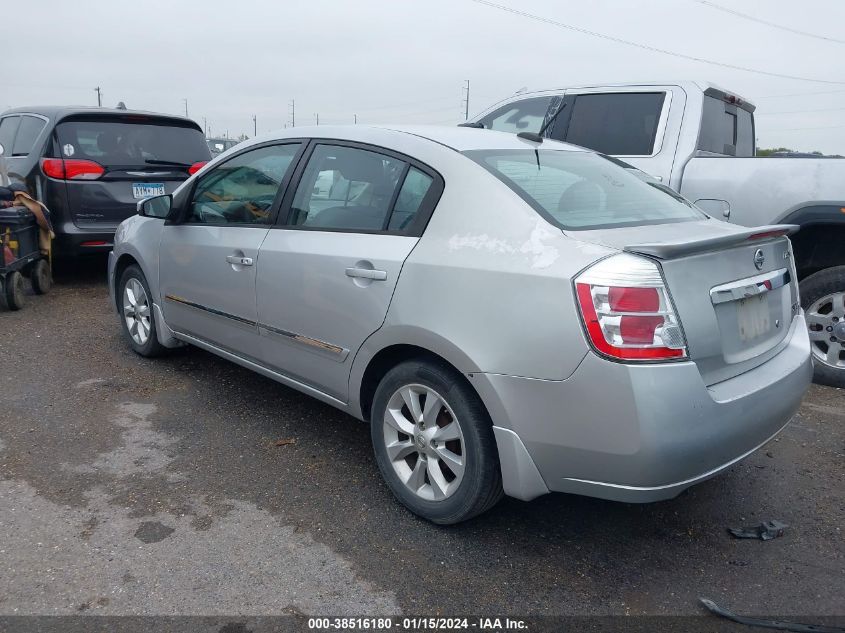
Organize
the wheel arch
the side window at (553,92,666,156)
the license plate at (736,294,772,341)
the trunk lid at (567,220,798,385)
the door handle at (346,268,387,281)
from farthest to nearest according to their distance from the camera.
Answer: the side window at (553,92,666,156) → the wheel arch → the door handle at (346,268,387,281) → the license plate at (736,294,772,341) → the trunk lid at (567,220,798,385)

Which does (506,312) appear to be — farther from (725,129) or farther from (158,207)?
(725,129)

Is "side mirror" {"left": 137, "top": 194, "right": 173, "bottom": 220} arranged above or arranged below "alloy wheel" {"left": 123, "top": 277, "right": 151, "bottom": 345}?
above

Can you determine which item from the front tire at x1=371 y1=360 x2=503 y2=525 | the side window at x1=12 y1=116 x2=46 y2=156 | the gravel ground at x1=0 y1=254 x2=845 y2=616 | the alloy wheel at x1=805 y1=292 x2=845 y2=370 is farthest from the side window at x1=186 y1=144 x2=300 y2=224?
the side window at x1=12 y1=116 x2=46 y2=156

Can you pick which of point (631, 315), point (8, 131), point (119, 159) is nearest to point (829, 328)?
point (631, 315)

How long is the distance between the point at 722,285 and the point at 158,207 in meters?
3.45

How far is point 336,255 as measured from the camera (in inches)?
132

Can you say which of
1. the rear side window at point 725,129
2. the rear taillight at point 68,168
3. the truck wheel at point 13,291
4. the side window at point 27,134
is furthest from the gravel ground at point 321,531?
the side window at point 27,134

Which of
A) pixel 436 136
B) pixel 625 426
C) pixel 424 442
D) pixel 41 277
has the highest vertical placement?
pixel 436 136

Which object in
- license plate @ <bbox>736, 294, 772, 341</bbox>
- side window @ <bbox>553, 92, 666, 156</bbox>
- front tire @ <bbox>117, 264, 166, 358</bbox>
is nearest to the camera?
license plate @ <bbox>736, 294, 772, 341</bbox>

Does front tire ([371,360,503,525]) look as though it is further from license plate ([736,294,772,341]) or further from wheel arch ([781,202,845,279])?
wheel arch ([781,202,845,279])

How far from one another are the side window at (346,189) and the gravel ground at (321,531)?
124cm

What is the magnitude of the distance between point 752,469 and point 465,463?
5.86ft

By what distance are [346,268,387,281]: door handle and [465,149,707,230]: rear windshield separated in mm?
629

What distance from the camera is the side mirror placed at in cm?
463
